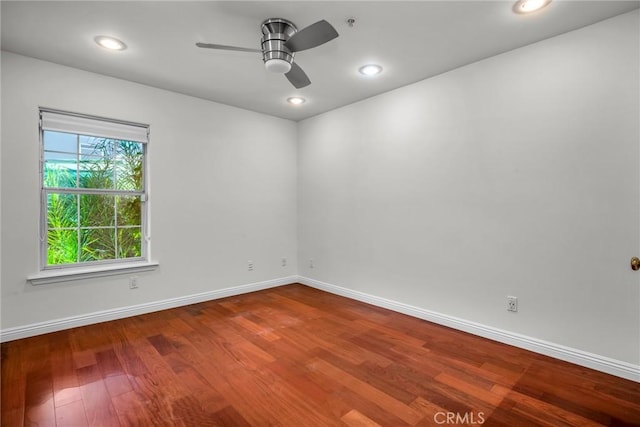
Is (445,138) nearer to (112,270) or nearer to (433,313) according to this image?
(433,313)

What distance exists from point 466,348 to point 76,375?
2.98 m

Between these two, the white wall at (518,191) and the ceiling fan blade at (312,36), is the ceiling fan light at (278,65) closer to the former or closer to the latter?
the ceiling fan blade at (312,36)

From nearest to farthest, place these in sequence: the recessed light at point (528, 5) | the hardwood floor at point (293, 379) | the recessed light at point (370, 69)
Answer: the hardwood floor at point (293, 379), the recessed light at point (528, 5), the recessed light at point (370, 69)

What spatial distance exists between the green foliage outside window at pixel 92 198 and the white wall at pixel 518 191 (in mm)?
2612

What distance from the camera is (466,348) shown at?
258 centimetres

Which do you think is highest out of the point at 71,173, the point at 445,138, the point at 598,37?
the point at 598,37

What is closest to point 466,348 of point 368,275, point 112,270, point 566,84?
point 368,275

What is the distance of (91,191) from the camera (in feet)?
10.4

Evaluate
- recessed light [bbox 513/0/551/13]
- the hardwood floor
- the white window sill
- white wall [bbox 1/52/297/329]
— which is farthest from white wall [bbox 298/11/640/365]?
the white window sill

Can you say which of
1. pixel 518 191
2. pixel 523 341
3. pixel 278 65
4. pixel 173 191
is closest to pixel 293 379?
pixel 523 341

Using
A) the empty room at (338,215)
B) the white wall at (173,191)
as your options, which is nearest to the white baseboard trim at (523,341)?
the empty room at (338,215)

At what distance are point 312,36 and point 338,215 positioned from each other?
99.8 inches

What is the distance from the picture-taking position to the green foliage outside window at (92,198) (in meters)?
3.00

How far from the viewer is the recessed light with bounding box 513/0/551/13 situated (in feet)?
6.53
